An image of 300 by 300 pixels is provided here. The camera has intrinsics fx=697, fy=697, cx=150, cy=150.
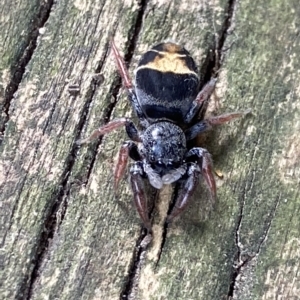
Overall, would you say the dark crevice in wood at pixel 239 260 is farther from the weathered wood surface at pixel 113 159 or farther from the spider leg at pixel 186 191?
the spider leg at pixel 186 191

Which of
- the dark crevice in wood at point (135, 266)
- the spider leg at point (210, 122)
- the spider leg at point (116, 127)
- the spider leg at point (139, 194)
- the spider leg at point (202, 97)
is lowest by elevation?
the dark crevice in wood at point (135, 266)

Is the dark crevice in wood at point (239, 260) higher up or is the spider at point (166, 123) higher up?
the spider at point (166, 123)

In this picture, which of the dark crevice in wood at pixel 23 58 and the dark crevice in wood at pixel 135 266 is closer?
the dark crevice in wood at pixel 135 266

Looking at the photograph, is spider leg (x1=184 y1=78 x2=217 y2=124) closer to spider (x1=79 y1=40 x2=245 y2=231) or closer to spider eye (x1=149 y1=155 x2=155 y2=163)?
spider (x1=79 y1=40 x2=245 y2=231)

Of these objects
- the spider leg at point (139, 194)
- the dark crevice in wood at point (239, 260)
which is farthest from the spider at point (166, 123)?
the dark crevice in wood at point (239, 260)

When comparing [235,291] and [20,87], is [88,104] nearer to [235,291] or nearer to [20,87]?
[20,87]

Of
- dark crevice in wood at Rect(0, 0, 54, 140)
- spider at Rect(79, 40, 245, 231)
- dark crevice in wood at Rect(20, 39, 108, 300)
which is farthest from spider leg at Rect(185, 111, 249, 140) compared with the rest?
dark crevice in wood at Rect(0, 0, 54, 140)
